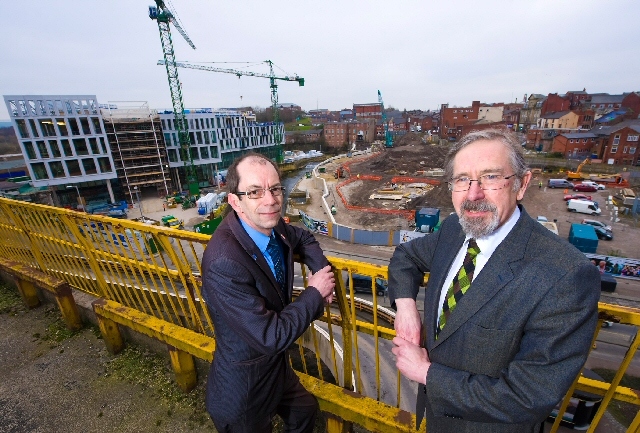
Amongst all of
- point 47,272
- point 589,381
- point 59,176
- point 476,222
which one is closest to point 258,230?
point 476,222

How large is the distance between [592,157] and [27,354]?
Result: 62418mm

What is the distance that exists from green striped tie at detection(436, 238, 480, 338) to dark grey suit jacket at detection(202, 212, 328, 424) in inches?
28.6

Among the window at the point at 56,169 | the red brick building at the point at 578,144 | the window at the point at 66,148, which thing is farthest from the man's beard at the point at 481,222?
the red brick building at the point at 578,144

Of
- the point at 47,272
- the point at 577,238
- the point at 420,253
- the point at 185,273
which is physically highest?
the point at 420,253

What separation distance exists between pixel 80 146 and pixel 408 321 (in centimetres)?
4600

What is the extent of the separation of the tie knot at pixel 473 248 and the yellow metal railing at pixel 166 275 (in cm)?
56

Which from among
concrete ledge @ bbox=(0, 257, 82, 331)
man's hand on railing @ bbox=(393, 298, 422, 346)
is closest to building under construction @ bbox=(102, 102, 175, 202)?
concrete ledge @ bbox=(0, 257, 82, 331)

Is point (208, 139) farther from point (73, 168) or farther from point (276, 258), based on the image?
point (276, 258)

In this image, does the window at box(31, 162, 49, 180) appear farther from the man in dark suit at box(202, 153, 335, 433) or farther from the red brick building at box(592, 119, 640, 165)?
the red brick building at box(592, 119, 640, 165)

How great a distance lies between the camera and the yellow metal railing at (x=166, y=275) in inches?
83.1

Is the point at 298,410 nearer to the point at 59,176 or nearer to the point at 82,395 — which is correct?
the point at 82,395

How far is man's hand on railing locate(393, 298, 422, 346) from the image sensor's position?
1.85 metres

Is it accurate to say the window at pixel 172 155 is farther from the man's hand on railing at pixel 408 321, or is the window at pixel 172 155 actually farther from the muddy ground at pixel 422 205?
the man's hand on railing at pixel 408 321

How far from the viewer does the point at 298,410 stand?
246cm
